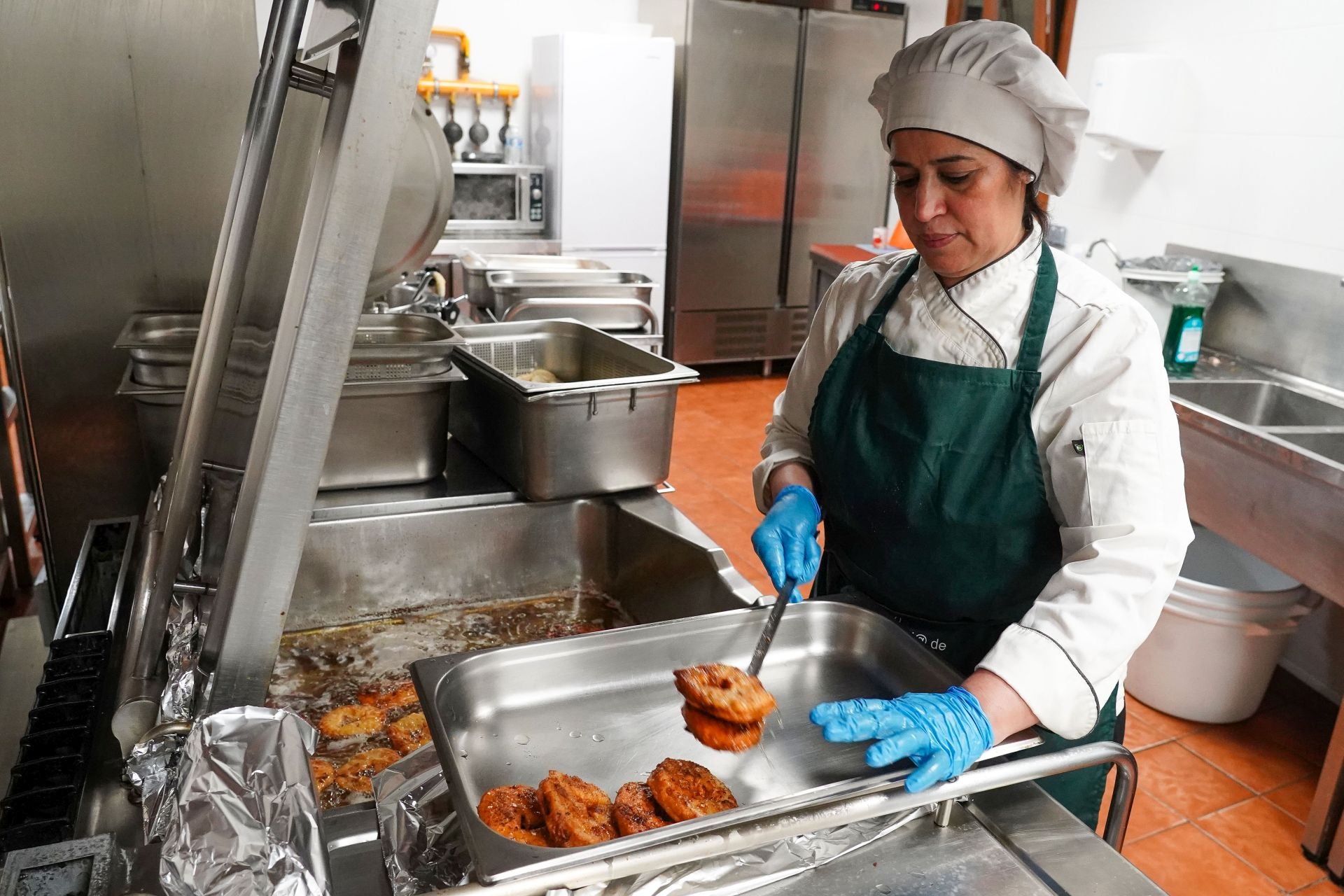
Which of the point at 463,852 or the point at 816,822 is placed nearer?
the point at 816,822

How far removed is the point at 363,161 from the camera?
780 millimetres

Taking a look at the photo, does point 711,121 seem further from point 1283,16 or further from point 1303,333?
point 1303,333

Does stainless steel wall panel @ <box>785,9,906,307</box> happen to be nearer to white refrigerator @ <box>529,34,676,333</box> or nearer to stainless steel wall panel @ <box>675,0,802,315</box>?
stainless steel wall panel @ <box>675,0,802,315</box>

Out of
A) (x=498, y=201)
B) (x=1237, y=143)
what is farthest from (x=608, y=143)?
(x=1237, y=143)

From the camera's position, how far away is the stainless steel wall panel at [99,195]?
1.93 meters

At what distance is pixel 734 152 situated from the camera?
247 inches

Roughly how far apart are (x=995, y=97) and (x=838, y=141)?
5.47 metres

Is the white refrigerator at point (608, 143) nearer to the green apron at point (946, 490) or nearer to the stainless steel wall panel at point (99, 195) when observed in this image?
the stainless steel wall panel at point (99, 195)

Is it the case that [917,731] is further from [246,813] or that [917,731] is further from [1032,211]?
[1032,211]

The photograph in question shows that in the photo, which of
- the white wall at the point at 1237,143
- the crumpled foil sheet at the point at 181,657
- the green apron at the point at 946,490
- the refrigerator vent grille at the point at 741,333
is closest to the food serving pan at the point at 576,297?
the refrigerator vent grille at the point at 741,333

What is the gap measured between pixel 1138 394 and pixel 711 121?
5314 mm

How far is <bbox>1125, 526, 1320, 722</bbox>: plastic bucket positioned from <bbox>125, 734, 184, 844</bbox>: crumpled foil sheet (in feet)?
9.27

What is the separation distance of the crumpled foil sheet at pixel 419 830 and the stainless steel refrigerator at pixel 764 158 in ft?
17.7

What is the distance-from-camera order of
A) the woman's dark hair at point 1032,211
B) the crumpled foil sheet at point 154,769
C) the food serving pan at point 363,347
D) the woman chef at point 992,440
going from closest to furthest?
the crumpled foil sheet at point 154,769, the woman chef at point 992,440, the woman's dark hair at point 1032,211, the food serving pan at point 363,347
